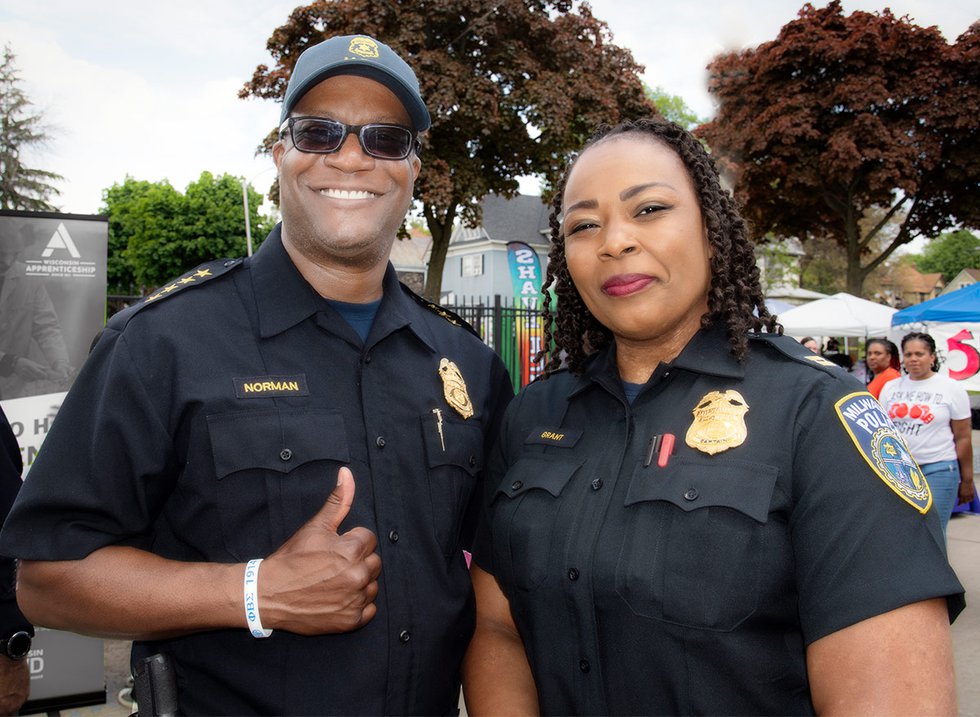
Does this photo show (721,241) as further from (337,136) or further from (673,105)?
(673,105)

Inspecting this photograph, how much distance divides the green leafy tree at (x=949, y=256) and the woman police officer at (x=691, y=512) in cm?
8388

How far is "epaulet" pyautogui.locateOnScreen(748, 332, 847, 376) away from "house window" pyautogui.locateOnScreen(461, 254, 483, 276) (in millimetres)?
38987

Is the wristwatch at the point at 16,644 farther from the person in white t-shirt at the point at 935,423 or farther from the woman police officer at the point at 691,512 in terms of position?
the person in white t-shirt at the point at 935,423

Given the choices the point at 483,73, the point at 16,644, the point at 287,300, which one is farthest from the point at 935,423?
the point at 483,73

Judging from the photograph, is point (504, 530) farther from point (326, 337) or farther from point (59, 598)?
point (59, 598)

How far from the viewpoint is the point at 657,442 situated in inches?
69.4

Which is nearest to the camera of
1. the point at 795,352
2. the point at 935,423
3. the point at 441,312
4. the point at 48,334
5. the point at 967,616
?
the point at 795,352

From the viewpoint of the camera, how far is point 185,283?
6.59 ft

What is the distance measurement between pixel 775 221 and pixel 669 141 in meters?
21.0

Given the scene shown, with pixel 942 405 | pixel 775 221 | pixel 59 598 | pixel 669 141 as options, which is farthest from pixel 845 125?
pixel 59 598

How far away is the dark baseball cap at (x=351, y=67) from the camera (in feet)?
7.15

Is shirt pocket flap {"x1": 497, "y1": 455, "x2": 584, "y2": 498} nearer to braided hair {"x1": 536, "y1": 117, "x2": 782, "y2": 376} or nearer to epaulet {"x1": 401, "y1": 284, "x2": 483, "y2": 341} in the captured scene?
braided hair {"x1": 536, "y1": 117, "x2": 782, "y2": 376}

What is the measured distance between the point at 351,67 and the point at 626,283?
107 centimetres

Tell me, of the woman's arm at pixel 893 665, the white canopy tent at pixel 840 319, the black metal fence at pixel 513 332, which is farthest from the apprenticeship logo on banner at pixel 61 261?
the white canopy tent at pixel 840 319
